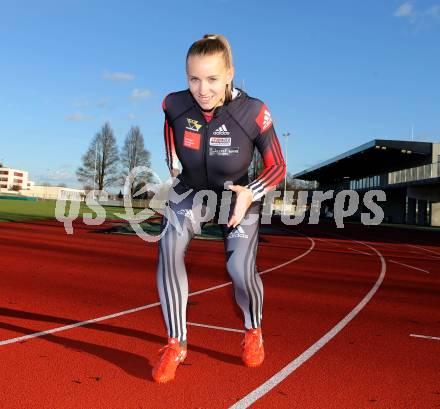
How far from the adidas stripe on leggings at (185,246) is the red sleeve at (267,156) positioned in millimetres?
195

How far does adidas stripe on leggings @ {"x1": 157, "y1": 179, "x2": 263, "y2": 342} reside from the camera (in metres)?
3.52

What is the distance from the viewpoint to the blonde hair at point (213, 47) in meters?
3.21

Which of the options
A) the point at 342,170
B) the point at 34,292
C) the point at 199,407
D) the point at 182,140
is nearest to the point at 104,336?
the point at 199,407

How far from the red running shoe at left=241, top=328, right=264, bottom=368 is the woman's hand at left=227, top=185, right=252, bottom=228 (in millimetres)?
954

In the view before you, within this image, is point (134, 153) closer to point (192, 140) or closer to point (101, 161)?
point (101, 161)

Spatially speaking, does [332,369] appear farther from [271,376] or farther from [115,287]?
[115,287]

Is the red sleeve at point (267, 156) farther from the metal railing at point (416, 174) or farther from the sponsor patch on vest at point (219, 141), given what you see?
the metal railing at point (416, 174)

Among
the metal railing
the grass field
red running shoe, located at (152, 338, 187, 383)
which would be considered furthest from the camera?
the metal railing

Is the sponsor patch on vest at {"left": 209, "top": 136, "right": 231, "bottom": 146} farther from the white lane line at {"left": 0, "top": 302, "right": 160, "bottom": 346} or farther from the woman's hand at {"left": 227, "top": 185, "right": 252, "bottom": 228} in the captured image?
the white lane line at {"left": 0, "top": 302, "right": 160, "bottom": 346}

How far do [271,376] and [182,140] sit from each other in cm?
183

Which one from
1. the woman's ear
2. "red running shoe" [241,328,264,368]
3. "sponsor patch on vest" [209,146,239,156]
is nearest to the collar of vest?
the woman's ear

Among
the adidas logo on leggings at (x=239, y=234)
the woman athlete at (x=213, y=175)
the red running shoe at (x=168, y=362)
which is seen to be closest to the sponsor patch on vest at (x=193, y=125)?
the woman athlete at (x=213, y=175)

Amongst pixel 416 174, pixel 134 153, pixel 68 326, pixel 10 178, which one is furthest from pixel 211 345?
pixel 10 178

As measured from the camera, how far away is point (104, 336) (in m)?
4.55
